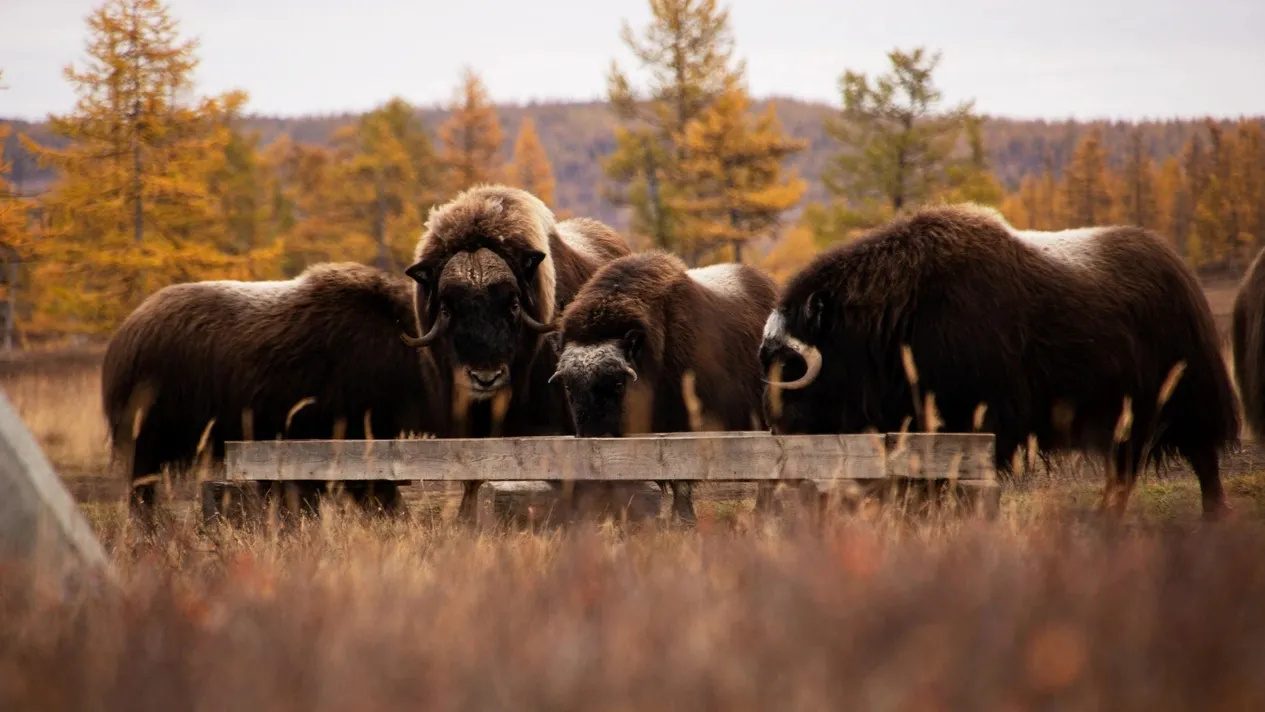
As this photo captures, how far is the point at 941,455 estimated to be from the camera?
6.69 meters

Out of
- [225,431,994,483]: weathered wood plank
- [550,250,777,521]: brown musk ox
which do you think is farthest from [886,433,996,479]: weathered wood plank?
[550,250,777,521]: brown musk ox

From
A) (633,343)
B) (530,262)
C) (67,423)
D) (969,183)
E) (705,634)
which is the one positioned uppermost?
(969,183)

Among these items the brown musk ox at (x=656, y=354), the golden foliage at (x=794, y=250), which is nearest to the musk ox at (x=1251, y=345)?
the brown musk ox at (x=656, y=354)

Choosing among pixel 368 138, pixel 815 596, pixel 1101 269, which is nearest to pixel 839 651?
pixel 815 596

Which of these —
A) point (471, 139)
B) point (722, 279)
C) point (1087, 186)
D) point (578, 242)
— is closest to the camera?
point (722, 279)

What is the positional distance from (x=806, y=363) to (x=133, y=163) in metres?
22.5

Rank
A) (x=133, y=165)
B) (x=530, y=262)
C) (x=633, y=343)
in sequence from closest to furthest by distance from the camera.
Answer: (x=633, y=343) < (x=530, y=262) < (x=133, y=165)

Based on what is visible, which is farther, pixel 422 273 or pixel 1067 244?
pixel 422 273

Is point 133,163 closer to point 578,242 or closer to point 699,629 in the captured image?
point 578,242

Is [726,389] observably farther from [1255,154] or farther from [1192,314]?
[1255,154]

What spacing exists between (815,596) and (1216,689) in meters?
1.05

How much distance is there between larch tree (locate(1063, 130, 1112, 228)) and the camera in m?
79.4

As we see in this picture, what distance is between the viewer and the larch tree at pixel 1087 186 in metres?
79.4

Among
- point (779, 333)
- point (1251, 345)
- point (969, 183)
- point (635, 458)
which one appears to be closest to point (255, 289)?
point (779, 333)
